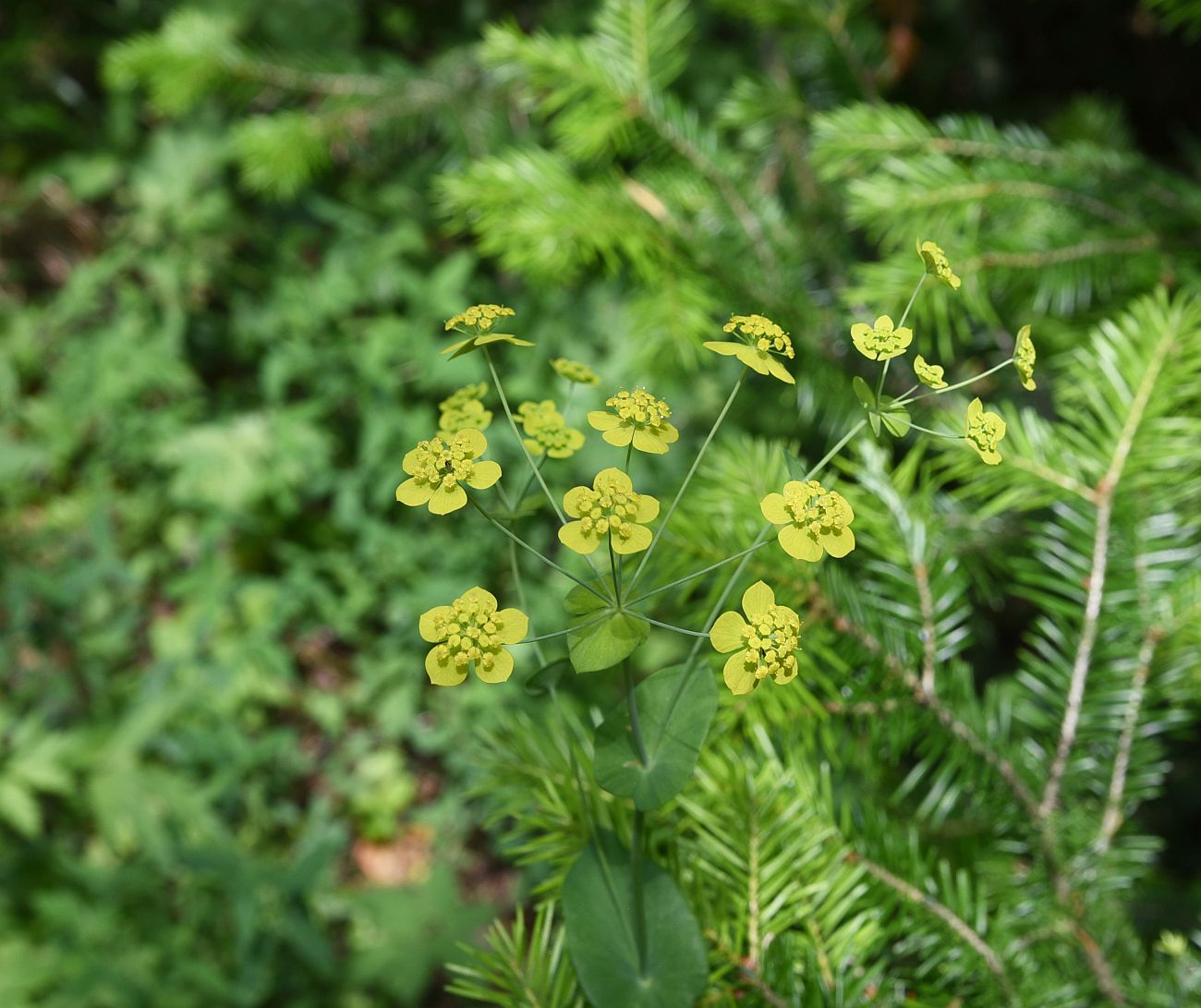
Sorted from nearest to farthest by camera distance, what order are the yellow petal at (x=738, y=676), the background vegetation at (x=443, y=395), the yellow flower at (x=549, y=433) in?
the yellow petal at (x=738, y=676) → the yellow flower at (x=549, y=433) → the background vegetation at (x=443, y=395)

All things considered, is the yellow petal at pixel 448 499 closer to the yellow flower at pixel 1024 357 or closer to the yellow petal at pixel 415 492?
the yellow petal at pixel 415 492

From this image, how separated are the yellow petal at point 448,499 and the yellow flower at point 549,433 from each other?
0.09 m

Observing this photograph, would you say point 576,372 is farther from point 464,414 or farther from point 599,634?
point 599,634

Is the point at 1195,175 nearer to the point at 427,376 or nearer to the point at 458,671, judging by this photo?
the point at 427,376

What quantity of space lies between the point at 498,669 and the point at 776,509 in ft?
0.53

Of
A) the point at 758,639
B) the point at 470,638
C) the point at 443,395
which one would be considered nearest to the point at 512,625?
the point at 470,638

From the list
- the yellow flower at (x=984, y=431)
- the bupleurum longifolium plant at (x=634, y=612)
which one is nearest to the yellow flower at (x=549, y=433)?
the bupleurum longifolium plant at (x=634, y=612)

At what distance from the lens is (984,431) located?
0.47 m

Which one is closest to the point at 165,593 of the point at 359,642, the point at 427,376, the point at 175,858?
the point at 359,642

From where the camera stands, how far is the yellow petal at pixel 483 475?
1.49 feet

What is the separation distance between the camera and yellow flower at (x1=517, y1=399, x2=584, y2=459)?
550mm

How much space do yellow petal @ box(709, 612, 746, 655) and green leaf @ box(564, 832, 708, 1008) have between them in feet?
0.54

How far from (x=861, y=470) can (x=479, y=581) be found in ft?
4.84

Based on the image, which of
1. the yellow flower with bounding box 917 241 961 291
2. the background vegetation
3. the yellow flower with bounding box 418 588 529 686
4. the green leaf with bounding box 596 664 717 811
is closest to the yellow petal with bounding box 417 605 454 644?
the yellow flower with bounding box 418 588 529 686
